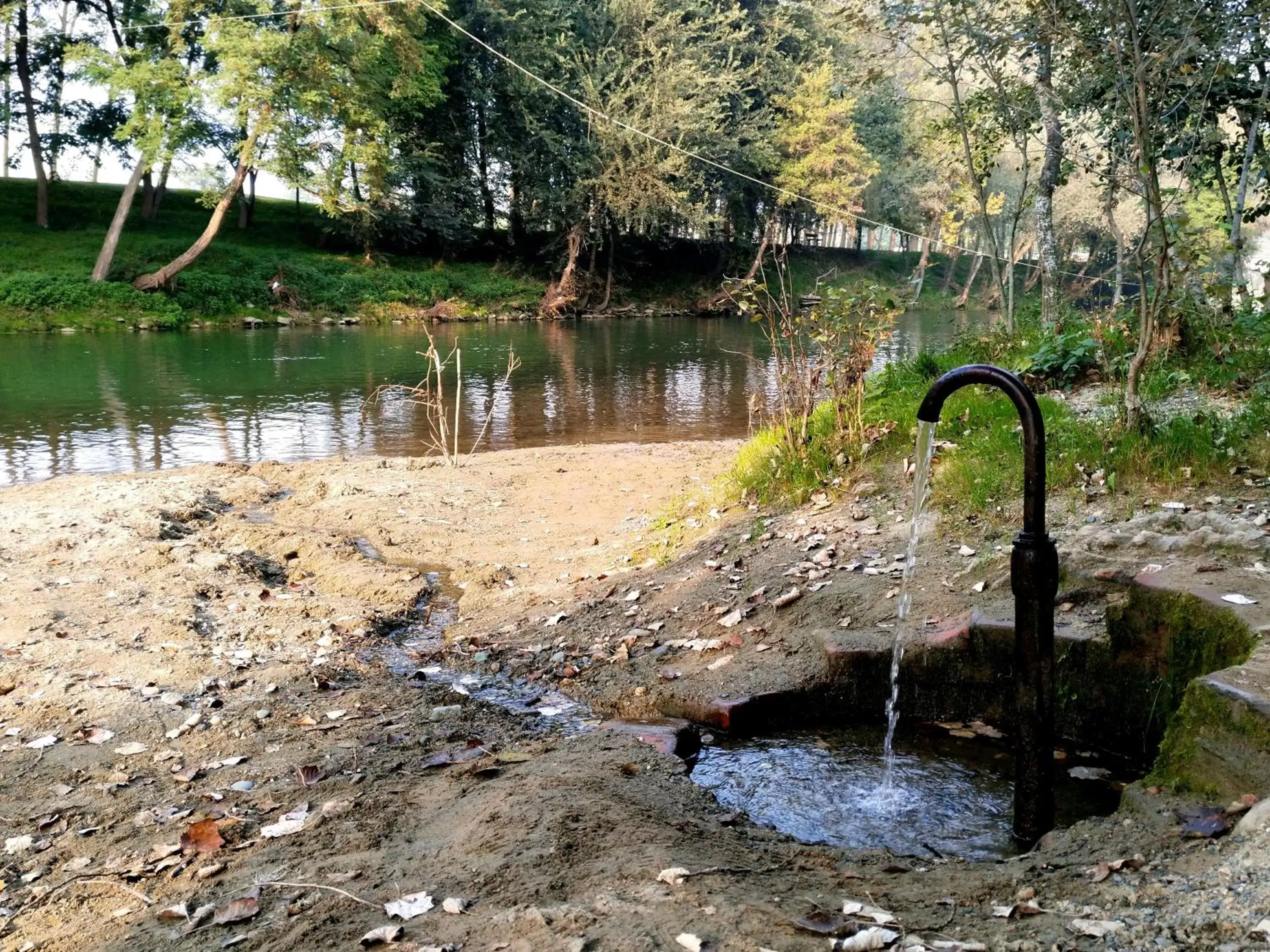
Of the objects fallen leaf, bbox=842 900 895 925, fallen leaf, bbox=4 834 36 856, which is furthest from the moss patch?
fallen leaf, bbox=4 834 36 856

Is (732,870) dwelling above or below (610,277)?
below

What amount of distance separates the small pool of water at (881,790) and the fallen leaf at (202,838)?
174 centimetres

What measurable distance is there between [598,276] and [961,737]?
119 feet

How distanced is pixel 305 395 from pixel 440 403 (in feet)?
21.1

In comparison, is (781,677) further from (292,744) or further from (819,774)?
(292,744)

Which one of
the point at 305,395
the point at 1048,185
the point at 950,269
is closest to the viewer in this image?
the point at 1048,185

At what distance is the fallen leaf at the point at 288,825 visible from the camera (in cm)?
311

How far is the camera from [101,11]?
30.8m

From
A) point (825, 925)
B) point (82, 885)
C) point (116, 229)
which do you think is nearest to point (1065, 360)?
point (825, 925)

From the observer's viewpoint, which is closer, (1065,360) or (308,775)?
(308,775)

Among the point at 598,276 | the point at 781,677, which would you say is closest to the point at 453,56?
the point at 598,276

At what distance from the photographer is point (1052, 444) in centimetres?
568

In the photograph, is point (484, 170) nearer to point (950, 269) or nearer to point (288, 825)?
point (950, 269)

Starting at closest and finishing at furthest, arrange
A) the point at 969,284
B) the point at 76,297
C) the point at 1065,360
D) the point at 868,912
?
the point at 868,912, the point at 1065,360, the point at 76,297, the point at 969,284
